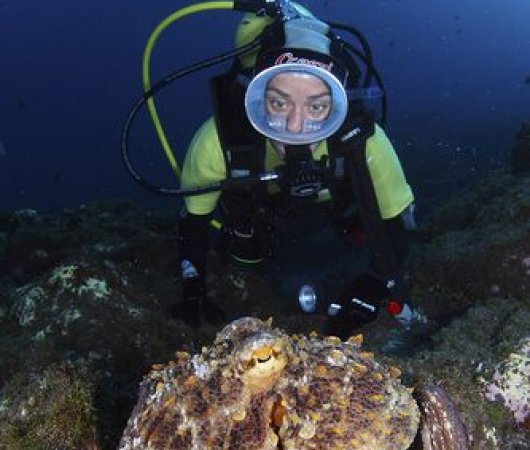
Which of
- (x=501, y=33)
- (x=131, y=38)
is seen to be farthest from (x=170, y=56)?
(x=501, y=33)

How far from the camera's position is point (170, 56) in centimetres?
7750

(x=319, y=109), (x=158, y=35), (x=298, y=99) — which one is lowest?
(x=319, y=109)

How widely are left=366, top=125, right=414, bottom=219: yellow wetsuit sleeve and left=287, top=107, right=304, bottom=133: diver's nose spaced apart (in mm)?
812

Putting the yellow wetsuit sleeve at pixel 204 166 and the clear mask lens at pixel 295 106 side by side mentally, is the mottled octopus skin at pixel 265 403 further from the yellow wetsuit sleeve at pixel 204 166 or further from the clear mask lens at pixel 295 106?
the yellow wetsuit sleeve at pixel 204 166

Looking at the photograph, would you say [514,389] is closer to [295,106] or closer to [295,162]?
[295,162]

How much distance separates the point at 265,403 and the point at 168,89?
6622 centimetres

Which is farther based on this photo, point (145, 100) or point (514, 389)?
point (145, 100)

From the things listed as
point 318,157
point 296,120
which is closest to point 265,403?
point 296,120

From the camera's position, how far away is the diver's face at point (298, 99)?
4.27 meters

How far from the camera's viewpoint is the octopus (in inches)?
69.9

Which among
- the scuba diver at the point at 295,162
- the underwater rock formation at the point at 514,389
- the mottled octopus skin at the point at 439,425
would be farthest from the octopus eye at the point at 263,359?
the scuba diver at the point at 295,162

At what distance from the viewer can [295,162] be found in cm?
449

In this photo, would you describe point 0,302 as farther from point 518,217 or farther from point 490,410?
point 518,217

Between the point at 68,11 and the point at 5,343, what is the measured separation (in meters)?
88.2
